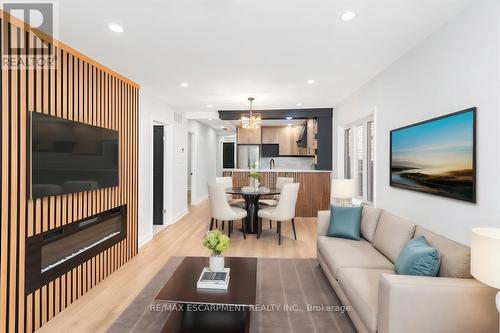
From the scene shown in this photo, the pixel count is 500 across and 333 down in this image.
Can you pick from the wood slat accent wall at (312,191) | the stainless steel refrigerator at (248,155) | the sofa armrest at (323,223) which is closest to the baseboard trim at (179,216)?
the wood slat accent wall at (312,191)

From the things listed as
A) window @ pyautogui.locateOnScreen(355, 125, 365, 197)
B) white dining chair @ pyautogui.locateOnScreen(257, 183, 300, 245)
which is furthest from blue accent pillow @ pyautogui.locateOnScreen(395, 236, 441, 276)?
window @ pyautogui.locateOnScreen(355, 125, 365, 197)

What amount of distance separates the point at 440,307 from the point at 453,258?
426mm

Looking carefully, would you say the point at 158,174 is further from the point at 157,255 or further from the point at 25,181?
the point at 25,181

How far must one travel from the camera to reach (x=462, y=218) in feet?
6.88

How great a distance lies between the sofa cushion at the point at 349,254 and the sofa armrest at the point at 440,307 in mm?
825

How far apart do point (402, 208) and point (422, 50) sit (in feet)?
5.54

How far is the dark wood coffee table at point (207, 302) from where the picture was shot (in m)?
1.91

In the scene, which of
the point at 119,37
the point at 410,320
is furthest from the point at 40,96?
the point at 410,320

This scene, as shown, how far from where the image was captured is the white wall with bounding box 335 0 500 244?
182cm

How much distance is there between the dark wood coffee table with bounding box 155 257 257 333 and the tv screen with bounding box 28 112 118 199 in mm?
1357

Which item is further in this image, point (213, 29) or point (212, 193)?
point (212, 193)

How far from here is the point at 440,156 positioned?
231 centimetres

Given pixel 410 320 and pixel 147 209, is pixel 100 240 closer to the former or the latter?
pixel 147 209

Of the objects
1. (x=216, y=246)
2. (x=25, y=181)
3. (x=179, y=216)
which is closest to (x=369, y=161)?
(x=216, y=246)
